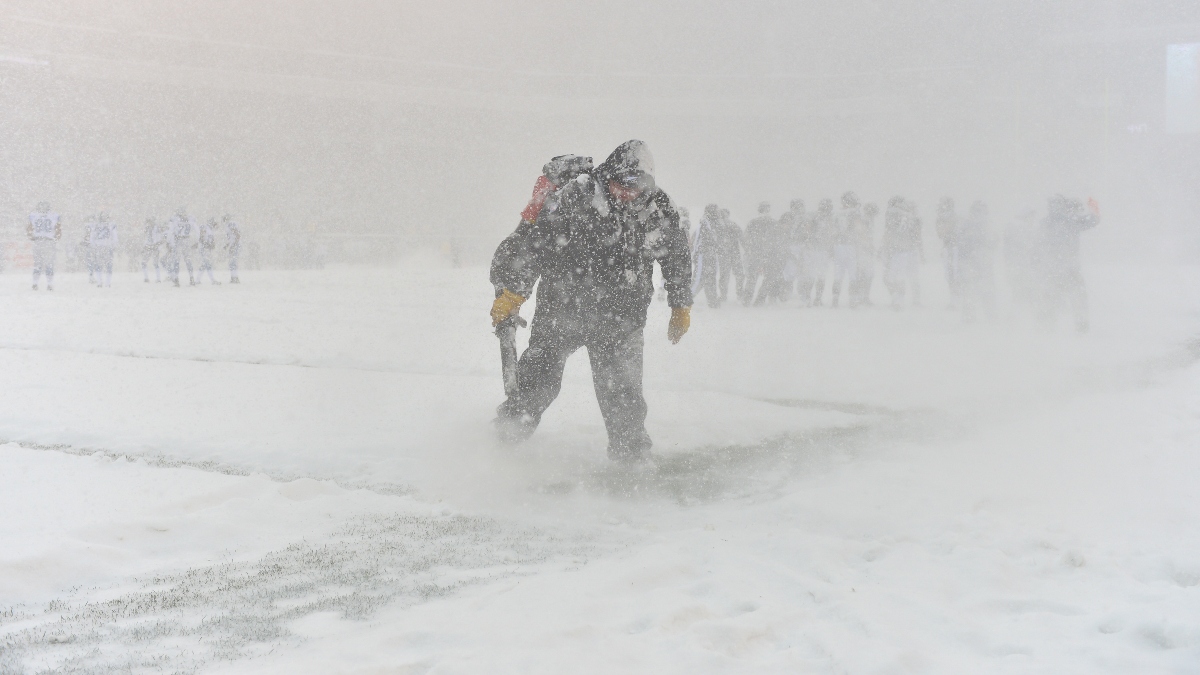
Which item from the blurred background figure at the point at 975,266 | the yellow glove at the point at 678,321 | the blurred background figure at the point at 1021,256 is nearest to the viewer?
the yellow glove at the point at 678,321

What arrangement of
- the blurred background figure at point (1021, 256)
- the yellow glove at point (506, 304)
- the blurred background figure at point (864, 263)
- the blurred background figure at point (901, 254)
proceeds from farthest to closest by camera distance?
the blurred background figure at point (864, 263) < the blurred background figure at point (901, 254) < the blurred background figure at point (1021, 256) < the yellow glove at point (506, 304)

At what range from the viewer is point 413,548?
130 inches

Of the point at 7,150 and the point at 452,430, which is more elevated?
the point at 7,150

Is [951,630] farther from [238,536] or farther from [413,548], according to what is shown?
[238,536]

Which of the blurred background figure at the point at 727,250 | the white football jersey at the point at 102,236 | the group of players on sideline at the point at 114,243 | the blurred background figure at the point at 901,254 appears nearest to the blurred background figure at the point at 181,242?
the group of players on sideline at the point at 114,243

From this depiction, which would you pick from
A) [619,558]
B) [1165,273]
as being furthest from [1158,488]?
[1165,273]

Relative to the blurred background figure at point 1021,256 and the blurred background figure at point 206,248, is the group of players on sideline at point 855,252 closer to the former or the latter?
the blurred background figure at point 1021,256

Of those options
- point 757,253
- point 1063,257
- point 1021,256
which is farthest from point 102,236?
point 1063,257

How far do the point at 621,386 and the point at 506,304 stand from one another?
653mm

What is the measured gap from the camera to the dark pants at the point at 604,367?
424 centimetres

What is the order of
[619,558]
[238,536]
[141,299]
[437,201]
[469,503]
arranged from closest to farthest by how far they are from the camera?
[619,558], [238,536], [469,503], [141,299], [437,201]

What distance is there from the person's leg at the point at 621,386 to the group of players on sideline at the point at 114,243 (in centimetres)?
1510

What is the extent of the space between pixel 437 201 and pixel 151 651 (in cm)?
3559

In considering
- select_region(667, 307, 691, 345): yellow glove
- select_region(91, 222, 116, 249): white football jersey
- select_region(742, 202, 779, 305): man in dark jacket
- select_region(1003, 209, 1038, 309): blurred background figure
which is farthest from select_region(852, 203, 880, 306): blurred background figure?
select_region(91, 222, 116, 249): white football jersey
